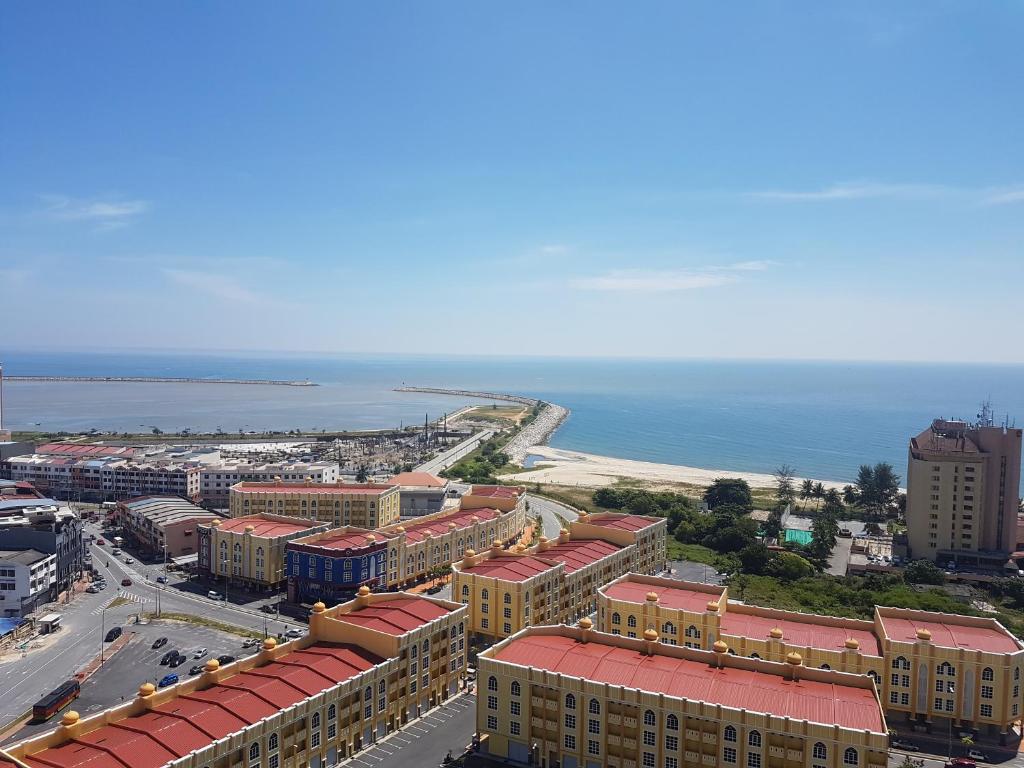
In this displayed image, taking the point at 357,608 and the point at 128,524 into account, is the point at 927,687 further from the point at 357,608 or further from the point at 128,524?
the point at 128,524

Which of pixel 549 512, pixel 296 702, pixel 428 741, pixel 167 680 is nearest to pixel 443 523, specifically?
pixel 549 512

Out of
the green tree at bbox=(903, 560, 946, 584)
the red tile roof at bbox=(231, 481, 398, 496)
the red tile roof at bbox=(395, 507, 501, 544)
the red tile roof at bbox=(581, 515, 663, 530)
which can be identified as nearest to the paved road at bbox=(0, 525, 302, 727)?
the red tile roof at bbox=(231, 481, 398, 496)

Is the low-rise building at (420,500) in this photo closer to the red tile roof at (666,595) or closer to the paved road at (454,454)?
the paved road at (454,454)

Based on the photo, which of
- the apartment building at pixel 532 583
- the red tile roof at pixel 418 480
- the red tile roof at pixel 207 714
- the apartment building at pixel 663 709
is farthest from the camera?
the red tile roof at pixel 418 480

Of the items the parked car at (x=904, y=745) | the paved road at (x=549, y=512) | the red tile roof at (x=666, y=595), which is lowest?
the paved road at (x=549, y=512)

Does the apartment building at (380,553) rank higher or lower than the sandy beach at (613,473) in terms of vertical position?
higher

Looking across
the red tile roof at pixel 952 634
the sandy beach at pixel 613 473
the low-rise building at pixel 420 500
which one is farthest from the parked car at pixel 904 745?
the sandy beach at pixel 613 473

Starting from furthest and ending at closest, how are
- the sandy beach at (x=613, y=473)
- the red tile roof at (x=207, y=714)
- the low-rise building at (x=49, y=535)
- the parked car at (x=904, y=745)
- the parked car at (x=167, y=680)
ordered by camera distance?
the sandy beach at (x=613, y=473) → the low-rise building at (x=49, y=535) → the parked car at (x=167, y=680) → the parked car at (x=904, y=745) → the red tile roof at (x=207, y=714)
